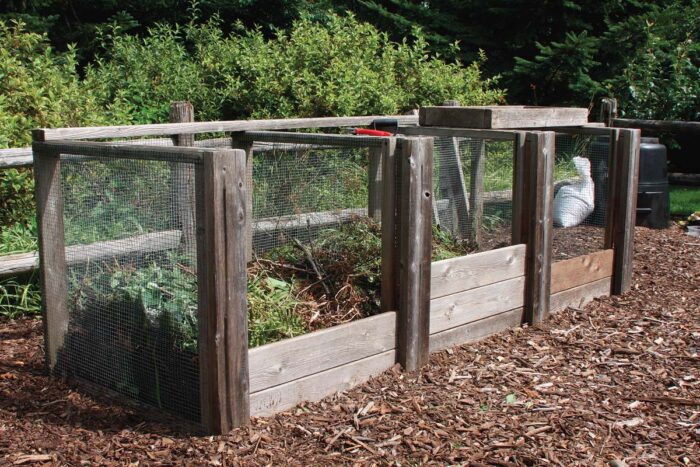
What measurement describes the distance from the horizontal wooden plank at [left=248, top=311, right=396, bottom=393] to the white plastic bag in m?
2.27

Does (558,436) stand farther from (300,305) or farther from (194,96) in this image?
(194,96)

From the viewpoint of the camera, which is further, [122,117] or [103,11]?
[103,11]

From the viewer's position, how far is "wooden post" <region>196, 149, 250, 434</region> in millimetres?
3352

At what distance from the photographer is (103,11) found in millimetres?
14422

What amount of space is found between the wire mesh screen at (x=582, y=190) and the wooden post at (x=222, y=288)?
3212 millimetres

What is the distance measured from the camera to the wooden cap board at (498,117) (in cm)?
551

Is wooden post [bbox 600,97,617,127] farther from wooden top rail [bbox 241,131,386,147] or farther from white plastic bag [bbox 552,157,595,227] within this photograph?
wooden top rail [bbox 241,131,386,147]

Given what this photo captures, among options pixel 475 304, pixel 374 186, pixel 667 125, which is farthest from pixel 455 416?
pixel 667 125

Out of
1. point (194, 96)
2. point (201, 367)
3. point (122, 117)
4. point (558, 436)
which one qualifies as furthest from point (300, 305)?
point (194, 96)

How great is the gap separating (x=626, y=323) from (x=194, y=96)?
541cm

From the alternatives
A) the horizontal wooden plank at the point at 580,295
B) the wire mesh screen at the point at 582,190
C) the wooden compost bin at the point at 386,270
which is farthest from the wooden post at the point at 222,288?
the wire mesh screen at the point at 582,190

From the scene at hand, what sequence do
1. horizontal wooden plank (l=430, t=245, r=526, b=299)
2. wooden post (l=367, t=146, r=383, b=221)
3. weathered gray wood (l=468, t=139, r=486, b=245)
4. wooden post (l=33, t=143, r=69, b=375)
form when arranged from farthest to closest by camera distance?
weathered gray wood (l=468, t=139, r=486, b=245) < wooden post (l=367, t=146, r=383, b=221) < horizontal wooden plank (l=430, t=245, r=526, b=299) < wooden post (l=33, t=143, r=69, b=375)

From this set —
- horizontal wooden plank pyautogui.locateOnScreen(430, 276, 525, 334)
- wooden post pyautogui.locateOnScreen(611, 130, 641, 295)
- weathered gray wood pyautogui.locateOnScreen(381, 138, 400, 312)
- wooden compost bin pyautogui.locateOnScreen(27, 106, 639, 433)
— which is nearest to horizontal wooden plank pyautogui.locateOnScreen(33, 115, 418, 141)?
wooden compost bin pyautogui.locateOnScreen(27, 106, 639, 433)

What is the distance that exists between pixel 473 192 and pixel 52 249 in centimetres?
268
